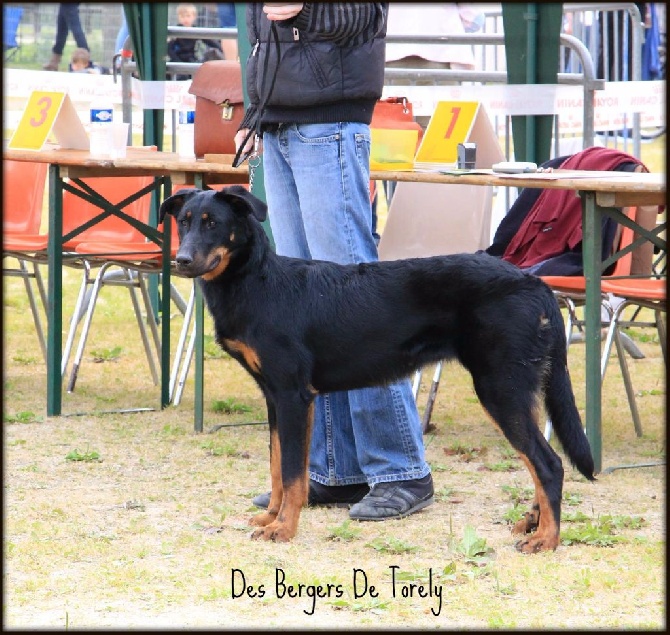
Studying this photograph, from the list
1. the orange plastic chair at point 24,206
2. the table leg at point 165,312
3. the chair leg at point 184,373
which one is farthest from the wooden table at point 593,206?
the orange plastic chair at point 24,206

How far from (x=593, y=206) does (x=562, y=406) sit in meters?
1.01

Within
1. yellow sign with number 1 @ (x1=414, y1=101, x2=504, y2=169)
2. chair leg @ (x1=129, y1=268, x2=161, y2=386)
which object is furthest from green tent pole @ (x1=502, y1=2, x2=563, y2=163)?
chair leg @ (x1=129, y1=268, x2=161, y2=386)

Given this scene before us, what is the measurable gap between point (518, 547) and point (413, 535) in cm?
39

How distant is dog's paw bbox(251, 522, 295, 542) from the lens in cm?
377

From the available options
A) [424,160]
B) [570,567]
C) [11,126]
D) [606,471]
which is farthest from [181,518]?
[11,126]

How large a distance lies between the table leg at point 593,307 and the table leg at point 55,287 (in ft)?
8.20

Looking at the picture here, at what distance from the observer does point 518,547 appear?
12.1ft

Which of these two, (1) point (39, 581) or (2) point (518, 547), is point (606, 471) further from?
(1) point (39, 581)

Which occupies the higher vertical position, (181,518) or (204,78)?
(204,78)

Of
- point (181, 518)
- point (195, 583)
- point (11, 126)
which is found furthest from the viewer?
point (11, 126)

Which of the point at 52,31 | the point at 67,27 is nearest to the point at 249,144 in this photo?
the point at 67,27

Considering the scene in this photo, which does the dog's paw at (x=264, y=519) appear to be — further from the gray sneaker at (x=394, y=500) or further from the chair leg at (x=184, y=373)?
the chair leg at (x=184, y=373)

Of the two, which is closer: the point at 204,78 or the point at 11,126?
the point at 204,78

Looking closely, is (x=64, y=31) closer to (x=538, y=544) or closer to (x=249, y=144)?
(x=249, y=144)
